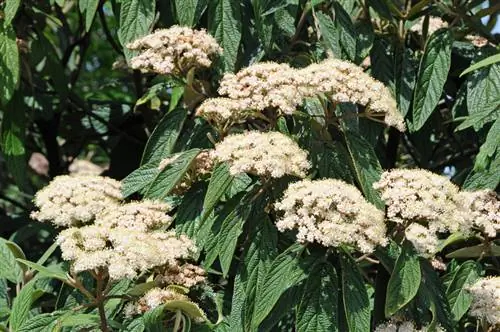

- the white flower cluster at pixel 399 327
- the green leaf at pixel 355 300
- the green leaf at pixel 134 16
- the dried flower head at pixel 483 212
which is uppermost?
the green leaf at pixel 134 16

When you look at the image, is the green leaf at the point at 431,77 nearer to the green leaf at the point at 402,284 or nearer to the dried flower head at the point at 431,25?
the dried flower head at the point at 431,25

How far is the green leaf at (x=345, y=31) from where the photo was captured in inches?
125

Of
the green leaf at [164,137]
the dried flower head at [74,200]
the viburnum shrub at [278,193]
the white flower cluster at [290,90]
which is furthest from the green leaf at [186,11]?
the dried flower head at [74,200]

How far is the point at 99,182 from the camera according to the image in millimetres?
2838

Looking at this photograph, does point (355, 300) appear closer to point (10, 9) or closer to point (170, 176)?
point (170, 176)

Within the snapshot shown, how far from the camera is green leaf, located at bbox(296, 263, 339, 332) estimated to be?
8.04 feet

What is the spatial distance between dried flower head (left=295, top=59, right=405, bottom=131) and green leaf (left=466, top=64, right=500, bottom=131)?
1.72 feet

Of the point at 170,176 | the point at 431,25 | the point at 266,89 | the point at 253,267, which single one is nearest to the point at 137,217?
the point at 170,176

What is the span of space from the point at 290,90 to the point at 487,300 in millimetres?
760

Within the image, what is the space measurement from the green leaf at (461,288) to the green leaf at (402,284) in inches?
14.8

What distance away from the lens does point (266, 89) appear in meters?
2.69

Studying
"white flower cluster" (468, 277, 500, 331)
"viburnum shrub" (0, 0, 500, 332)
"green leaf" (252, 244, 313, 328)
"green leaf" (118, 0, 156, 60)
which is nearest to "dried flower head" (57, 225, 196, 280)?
"viburnum shrub" (0, 0, 500, 332)

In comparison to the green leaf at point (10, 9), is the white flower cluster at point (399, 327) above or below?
below

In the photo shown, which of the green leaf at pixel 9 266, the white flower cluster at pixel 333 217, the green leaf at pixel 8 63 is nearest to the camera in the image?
the white flower cluster at pixel 333 217
